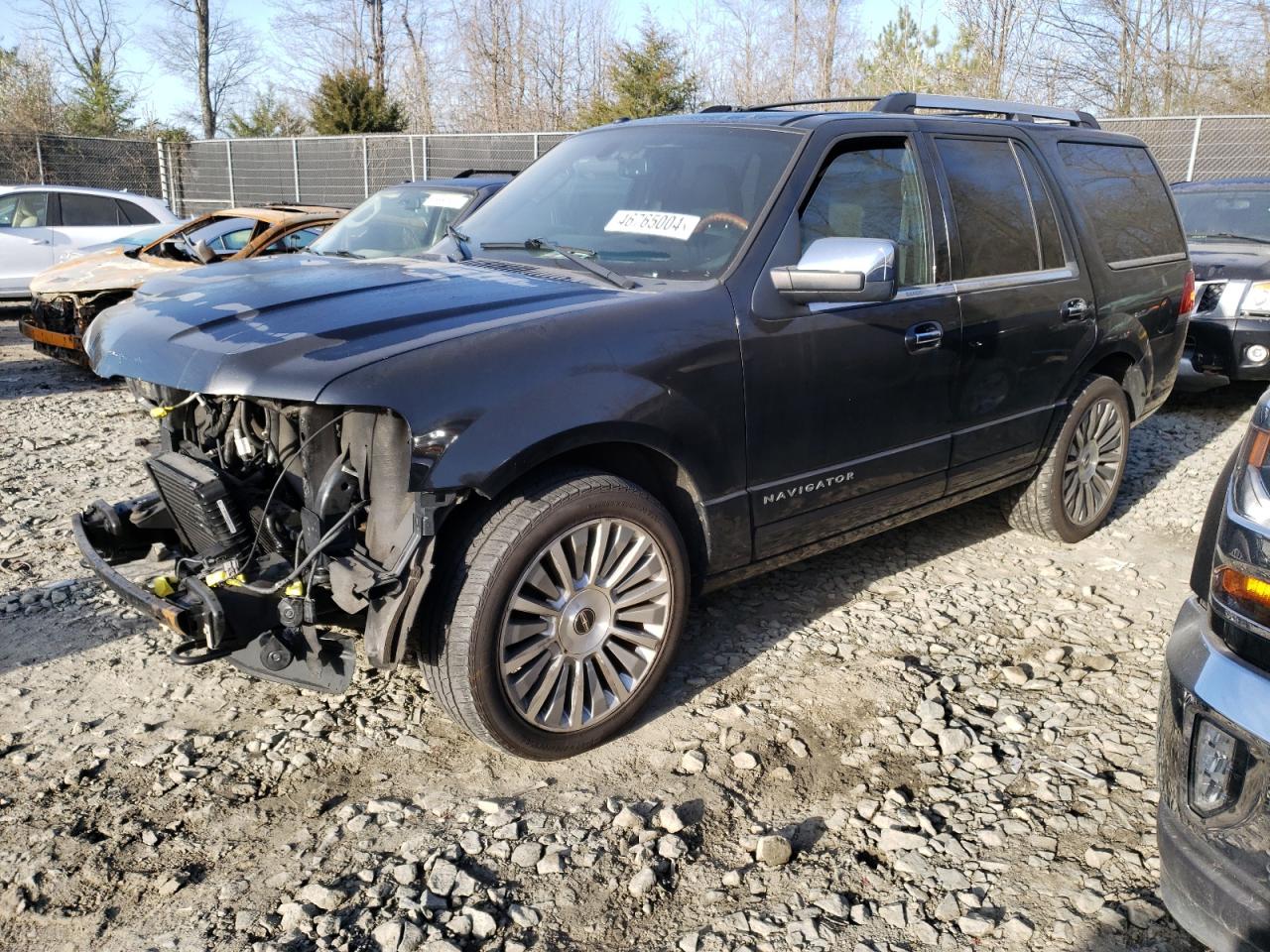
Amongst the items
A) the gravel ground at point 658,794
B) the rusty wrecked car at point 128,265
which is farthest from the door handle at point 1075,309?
the rusty wrecked car at point 128,265

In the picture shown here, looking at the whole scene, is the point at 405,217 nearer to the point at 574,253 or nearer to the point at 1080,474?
the point at 574,253

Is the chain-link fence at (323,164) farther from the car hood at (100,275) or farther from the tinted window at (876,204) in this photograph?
the tinted window at (876,204)

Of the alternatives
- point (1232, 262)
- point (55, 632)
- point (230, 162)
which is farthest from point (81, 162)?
point (1232, 262)

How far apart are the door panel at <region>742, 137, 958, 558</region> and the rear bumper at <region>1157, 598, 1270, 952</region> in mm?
1535

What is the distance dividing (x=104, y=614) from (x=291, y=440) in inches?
68.6

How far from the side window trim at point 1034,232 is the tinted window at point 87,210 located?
11895mm

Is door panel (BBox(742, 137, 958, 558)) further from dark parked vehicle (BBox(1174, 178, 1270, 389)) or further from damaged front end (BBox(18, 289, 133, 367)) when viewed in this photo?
damaged front end (BBox(18, 289, 133, 367))

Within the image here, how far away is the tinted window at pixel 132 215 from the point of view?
→ 13.2 metres

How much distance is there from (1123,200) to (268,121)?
31.9 metres

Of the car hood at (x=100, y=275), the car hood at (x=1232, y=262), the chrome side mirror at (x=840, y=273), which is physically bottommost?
the car hood at (x=100, y=275)

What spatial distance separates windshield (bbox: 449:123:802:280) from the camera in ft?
11.9

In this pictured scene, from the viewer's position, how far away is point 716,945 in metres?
2.49

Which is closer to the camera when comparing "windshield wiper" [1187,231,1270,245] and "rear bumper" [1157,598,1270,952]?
"rear bumper" [1157,598,1270,952]

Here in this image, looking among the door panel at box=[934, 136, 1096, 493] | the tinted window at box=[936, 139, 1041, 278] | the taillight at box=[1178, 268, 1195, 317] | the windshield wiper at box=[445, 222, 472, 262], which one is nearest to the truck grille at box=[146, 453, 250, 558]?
the windshield wiper at box=[445, 222, 472, 262]
